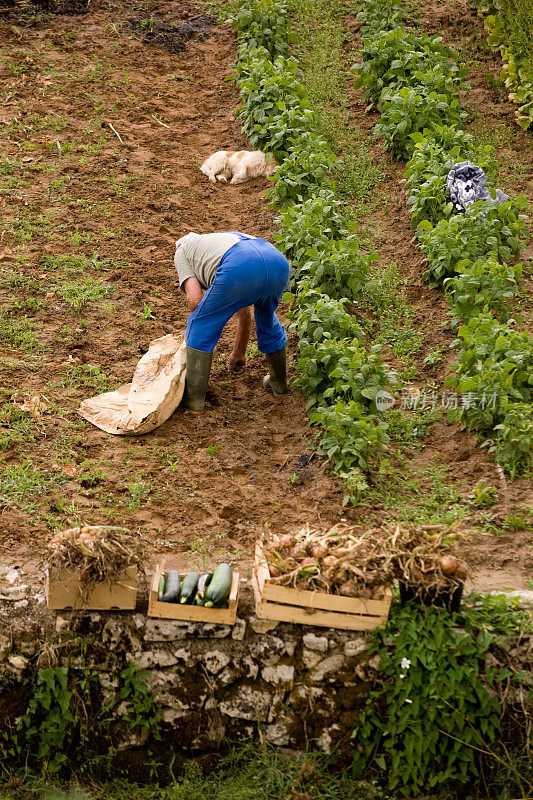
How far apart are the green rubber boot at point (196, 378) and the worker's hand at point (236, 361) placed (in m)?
0.55

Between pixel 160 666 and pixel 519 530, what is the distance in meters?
2.14

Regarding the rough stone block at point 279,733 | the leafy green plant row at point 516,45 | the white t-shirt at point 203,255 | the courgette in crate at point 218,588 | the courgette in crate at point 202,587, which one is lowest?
the rough stone block at point 279,733

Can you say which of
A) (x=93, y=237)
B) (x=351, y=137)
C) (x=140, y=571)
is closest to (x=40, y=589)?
(x=140, y=571)

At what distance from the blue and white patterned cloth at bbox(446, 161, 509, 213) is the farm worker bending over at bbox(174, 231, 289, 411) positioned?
220cm

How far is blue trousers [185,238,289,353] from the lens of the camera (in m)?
5.52

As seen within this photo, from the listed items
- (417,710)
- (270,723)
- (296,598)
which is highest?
(296,598)

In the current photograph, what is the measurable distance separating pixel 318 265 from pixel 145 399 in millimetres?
1784

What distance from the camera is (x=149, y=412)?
5621mm

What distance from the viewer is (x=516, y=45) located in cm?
973

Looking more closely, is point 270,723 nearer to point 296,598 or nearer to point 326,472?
point 296,598

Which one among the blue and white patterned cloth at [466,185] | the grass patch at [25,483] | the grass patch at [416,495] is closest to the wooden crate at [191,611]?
the grass patch at [25,483]

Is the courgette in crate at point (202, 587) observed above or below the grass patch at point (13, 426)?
above

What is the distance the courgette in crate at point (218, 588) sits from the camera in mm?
3995

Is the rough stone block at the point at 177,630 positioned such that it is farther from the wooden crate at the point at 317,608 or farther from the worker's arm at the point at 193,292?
the worker's arm at the point at 193,292
